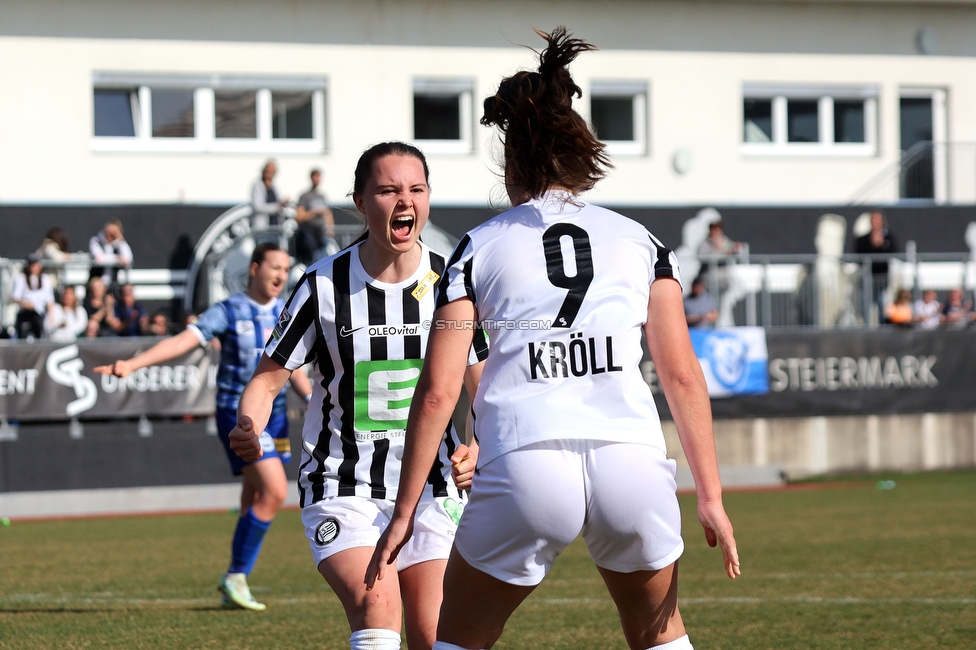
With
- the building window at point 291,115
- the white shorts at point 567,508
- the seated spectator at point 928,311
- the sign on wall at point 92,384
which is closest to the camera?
the white shorts at point 567,508

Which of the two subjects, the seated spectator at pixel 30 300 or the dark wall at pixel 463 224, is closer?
the seated spectator at pixel 30 300

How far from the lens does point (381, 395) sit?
4.32m

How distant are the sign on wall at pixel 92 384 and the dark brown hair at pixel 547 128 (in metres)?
13.6

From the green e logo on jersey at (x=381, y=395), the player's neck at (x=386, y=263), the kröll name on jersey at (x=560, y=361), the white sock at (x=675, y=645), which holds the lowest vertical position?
the white sock at (x=675, y=645)

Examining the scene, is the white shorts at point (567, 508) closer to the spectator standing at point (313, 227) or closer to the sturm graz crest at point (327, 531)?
the sturm graz crest at point (327, 531)

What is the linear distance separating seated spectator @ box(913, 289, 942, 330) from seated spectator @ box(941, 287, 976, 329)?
0.14 m

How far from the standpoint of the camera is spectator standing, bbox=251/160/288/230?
18141mm

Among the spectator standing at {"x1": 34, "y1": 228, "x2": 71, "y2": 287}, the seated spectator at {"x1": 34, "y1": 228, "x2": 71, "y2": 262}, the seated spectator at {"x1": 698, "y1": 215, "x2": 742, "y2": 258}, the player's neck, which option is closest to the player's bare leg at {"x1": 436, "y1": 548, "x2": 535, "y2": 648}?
the player's neck

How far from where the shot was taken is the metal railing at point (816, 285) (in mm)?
18953

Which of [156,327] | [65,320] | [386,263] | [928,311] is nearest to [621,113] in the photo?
[928,311]

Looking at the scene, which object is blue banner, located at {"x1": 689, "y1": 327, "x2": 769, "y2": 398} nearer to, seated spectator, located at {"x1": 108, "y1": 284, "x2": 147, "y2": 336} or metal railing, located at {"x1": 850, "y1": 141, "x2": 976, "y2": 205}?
metal railing, located at {"x1": 850, "y1": 141, "x2": 976, "y2": 205}

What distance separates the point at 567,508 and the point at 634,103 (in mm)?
22011

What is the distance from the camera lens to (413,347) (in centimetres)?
438

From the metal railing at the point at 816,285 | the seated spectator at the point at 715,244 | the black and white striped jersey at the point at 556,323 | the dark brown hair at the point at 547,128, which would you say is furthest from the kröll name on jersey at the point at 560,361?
the seated spectator at the point at 715,244
